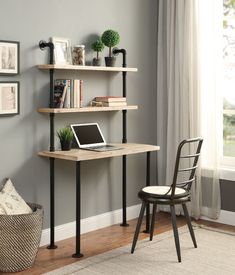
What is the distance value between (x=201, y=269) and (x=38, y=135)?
5.14 feet

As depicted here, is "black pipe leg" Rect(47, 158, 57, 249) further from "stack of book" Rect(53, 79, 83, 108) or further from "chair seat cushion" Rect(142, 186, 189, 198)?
"chair seat cushion" Rect(142, 186, 189, 198)

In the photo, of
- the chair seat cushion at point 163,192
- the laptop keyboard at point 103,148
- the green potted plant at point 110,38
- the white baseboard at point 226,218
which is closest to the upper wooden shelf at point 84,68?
the green potted plant at point 110,38

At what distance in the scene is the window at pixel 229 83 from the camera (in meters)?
4.45

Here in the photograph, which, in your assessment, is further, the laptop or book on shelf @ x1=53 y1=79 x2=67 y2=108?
the laptop

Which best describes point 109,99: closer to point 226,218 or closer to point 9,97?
point 9,97

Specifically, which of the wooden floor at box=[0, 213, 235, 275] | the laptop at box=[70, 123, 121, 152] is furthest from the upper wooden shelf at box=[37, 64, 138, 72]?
the wooden floor at box=[0, 213, 235, 275]

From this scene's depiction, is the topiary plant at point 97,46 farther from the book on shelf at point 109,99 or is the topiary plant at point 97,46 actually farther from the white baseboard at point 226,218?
the white baseboard at point 226,218

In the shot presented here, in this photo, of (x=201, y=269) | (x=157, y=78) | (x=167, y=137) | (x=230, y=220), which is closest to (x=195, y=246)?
(x=201, y=269)

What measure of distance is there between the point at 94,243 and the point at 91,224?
1.17 ft

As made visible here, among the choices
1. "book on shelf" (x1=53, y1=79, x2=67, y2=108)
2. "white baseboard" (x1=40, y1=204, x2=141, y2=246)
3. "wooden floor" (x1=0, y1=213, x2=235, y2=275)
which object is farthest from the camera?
"white baseboard" (x1=40, y1=204, x2=141, y2=246)

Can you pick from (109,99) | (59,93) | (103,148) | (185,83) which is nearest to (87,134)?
(103,148)

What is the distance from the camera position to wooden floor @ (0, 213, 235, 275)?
11.2ft

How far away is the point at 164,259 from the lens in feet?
11.5

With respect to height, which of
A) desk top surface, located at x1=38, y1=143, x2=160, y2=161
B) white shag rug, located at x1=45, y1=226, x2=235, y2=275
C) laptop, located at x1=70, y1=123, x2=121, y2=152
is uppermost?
laptop, located at x1=70, y1=123, x2=121, y2=152
